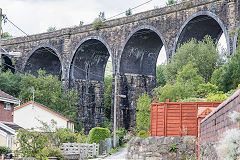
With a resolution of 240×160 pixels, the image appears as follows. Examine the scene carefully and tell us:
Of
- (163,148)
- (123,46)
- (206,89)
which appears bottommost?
(163,148)

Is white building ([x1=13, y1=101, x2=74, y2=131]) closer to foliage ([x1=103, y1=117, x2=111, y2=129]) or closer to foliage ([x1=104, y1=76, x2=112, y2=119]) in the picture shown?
foliage ([x1=103, y1=117, x2=111, y2=129])

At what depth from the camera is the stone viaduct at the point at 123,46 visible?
1284 inches

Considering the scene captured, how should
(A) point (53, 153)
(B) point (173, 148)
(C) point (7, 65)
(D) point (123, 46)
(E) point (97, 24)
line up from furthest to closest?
(C) point (7, 65)
(E) point (97, 24)
(D) point (123, 46)
(A) point (53, 153)
(B) point (173, 148)

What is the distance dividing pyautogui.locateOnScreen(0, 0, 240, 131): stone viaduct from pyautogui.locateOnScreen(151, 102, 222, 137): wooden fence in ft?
36.0

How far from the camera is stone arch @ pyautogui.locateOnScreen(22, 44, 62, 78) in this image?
48000mm

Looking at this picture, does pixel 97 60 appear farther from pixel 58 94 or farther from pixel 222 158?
pixel 222 158

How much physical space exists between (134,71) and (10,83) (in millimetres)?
13910

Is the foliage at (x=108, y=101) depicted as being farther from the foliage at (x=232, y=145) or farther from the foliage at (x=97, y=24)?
the foliage at (x=232, y=145)

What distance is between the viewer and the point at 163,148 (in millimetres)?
18312

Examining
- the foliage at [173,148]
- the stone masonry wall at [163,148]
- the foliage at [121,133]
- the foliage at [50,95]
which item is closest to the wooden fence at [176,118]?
the stone masonry wall at [163,148]

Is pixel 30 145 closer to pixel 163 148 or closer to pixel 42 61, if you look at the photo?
pixel 163 148

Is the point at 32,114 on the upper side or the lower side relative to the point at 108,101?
lower

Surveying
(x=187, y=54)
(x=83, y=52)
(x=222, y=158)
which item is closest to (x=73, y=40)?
(x=83, y=52)

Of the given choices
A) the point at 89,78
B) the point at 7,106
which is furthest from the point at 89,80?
the point at 7,106
